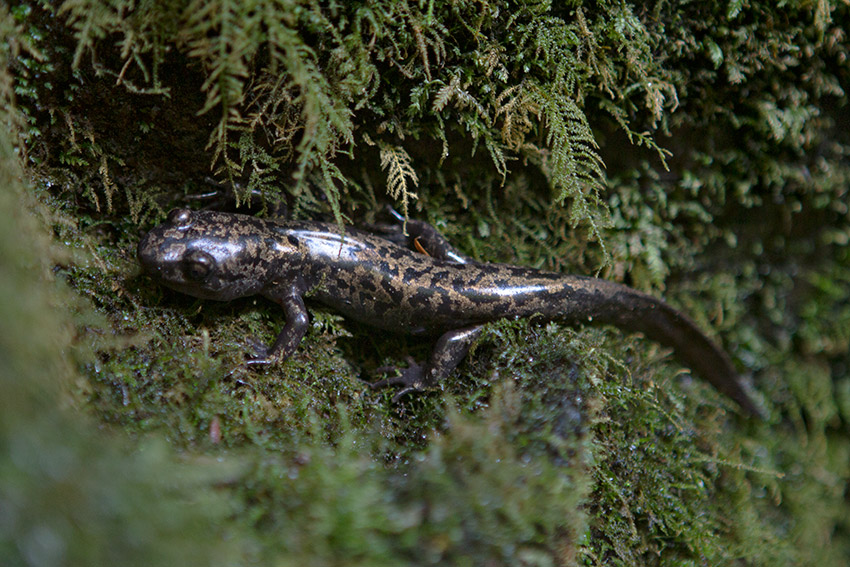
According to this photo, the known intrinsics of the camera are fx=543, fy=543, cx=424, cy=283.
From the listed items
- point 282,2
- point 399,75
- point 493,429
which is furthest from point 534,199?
point 282,2

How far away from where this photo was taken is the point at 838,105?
3.92m

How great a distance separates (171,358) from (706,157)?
3613 millimetres

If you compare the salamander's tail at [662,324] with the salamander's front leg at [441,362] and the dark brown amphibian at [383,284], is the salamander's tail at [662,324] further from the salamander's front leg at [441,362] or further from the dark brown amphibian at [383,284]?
the salamander's front leg at [441,362]

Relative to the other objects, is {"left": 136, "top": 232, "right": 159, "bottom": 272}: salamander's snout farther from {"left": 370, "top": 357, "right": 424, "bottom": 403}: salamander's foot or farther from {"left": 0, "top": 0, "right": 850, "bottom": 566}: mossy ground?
{"left": 370, "top": 357, "right": 424, "bottom": 403}: salamander's foot

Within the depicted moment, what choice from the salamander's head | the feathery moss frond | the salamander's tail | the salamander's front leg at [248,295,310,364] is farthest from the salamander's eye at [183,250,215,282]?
the salamander's tail

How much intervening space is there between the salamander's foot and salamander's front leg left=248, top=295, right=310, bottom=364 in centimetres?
53

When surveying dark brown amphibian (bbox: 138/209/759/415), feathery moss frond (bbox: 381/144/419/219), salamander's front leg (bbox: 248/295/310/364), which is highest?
feathery moss frond (bbox: 381/144/419/219)

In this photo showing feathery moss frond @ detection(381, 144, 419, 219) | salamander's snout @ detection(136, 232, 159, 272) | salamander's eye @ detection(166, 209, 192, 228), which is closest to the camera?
salamander's snout @ detection(136, 232, 159, 272)

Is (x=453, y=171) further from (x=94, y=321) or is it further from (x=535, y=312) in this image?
(x=94, y=321)

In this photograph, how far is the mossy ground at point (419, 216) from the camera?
6.33ft

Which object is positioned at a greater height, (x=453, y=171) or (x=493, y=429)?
(x=453, y=171)

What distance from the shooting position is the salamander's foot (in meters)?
3.15

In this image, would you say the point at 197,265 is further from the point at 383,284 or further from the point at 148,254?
the point at 383,284

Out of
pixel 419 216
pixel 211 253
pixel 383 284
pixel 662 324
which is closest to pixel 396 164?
pixel 419 216
